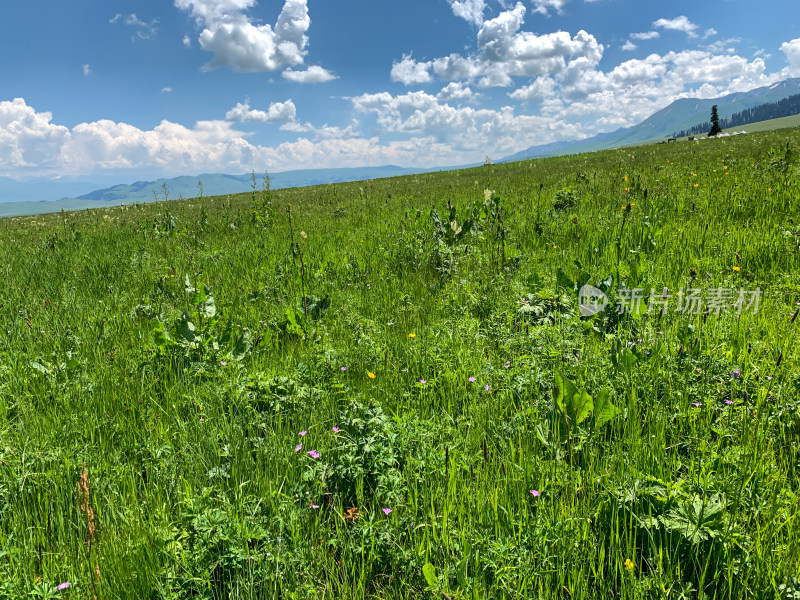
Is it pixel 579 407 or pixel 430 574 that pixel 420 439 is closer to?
pixel 430 574

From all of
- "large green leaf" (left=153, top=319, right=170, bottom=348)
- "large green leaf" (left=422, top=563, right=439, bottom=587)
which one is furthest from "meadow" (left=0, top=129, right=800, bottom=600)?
"large green leaf" (left=153, top=319, right=170, bottom=348)

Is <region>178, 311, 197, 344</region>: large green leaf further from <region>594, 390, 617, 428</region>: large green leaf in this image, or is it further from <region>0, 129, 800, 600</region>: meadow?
<region>594, 390, 617, 428</region>: large green leaf

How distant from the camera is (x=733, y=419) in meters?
2.34

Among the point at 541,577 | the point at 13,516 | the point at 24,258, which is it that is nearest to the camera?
the point at 541,577

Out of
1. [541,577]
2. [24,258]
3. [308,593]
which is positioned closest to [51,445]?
[308,593]

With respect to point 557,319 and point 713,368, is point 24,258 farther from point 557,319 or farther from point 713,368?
point 713,368

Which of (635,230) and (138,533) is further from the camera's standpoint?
(635,230)

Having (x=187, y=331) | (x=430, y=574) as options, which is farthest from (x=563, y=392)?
(x=187, y=331)

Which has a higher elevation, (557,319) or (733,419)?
(557,319)

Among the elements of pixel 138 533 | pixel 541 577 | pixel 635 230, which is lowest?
pixel 541 577

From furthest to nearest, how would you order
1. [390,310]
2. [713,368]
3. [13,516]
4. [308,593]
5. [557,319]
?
[390,310]
[557,319]
[713,368]
[13,516]
[308,593]

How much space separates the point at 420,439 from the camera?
7.53ft

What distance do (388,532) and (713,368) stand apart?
2.32 metres

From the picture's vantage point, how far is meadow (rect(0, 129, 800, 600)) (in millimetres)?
1648
